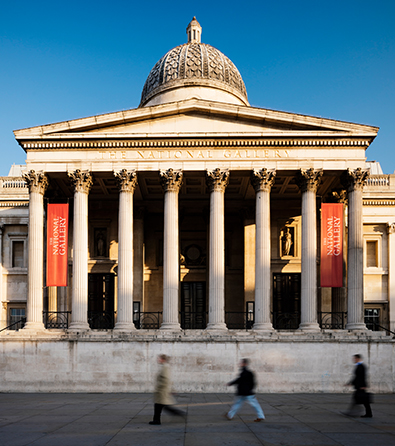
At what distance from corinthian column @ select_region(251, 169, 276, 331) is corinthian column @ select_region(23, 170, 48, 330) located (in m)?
12.0

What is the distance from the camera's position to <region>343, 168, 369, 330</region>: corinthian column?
3066cm

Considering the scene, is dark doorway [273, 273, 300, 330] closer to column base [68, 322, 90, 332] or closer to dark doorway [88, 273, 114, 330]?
dark doorway [88, 273, 114, 330]

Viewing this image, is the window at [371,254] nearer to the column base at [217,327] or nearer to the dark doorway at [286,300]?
the dark doorway at [286,300]

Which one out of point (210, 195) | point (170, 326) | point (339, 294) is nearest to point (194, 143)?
point (210, 195)

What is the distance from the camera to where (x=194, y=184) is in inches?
1444

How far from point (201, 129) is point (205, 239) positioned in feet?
32.0

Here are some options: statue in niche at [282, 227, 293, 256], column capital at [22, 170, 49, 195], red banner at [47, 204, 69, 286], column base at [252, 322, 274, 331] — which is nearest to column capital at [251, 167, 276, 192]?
statue in niche at [282, 227, 293, 256]

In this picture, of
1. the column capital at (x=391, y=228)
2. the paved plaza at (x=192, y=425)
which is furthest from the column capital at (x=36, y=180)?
the column capital at (x=391, y=228)

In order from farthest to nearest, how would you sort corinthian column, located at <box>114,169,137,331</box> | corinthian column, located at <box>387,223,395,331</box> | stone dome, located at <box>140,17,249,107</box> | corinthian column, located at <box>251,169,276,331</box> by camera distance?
corinthian column, located at <box>387,223,395,331</box>
stone dome, located at <box>140,17,249,107</box>
corinthian column, located at <box>114,169,137,331</box>
corinthian column, located at <box>251,169,276,331</box>

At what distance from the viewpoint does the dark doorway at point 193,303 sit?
3784 cm

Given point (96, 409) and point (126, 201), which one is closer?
point (96, 409)

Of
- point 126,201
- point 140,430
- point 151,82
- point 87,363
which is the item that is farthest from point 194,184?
point 140,430

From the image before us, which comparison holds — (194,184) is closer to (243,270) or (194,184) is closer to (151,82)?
(243,270)

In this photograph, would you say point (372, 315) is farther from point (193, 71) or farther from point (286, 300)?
point (193, 71)
